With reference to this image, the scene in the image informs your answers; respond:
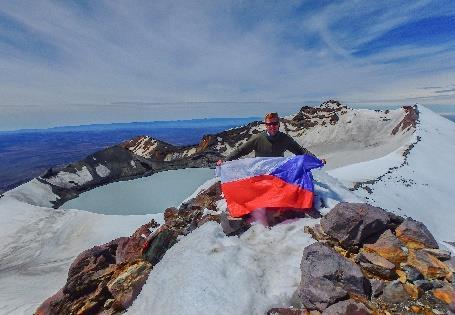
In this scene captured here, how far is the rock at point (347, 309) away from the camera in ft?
18.3

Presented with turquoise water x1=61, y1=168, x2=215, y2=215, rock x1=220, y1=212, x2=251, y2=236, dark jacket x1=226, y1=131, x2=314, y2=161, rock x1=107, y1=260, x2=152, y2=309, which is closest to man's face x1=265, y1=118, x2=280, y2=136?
dark jacket x1=226, y1=131, x2=314, y2=161

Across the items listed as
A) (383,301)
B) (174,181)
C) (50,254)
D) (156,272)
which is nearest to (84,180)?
(174,181)

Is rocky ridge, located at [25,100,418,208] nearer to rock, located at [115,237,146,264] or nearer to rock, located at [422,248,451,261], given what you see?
rock, located at [115,237,146,264]

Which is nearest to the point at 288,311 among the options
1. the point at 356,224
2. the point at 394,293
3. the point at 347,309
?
the point at 347,309

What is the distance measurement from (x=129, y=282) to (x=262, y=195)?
4.10m

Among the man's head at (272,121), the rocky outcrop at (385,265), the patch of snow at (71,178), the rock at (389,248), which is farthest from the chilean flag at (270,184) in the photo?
the patch of snow at (71,178)

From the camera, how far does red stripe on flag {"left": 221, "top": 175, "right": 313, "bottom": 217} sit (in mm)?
8883

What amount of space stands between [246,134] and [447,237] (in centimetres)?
2738

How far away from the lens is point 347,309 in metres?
5.61

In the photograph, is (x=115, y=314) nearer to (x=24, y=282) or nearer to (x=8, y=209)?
(x=24, y=282)

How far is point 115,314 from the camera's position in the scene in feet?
25.9

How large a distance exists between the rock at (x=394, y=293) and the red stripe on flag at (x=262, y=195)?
2979 mm

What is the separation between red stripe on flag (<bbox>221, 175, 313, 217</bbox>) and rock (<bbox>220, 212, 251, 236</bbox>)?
282 mm

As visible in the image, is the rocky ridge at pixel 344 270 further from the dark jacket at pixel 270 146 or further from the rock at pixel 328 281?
the dark jacket at pixel 270 146
